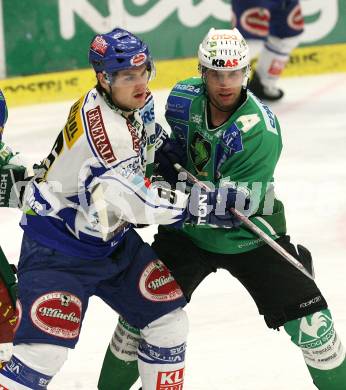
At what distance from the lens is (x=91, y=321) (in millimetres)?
4355

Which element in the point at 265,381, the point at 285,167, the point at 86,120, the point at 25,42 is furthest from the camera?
the point at 25,42

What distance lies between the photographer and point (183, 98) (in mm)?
3541

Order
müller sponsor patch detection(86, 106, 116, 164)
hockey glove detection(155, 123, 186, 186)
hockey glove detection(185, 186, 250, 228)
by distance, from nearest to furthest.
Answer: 1. müller sponsor patch detection(86, 106, 116, 164)
2. hockey glove detection(185, 186, 250, 228)
3. hockey glove detection(155, 123, 186, 186)

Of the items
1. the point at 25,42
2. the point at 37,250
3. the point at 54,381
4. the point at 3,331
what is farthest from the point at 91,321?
the point at 25,42

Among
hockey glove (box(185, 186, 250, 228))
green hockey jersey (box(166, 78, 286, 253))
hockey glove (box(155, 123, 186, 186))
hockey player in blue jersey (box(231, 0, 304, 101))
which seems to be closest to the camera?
hockey glove (box(185, 186, 250, 228))

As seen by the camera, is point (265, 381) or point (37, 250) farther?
point (265, 381)

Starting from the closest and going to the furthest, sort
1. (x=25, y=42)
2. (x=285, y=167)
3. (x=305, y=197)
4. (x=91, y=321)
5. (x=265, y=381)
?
1. (x=265, y=381)
2. (x=91, y=321)
3. (x=305, y=197)
4. (x=285, y=167)
5. (x=25, y=42)

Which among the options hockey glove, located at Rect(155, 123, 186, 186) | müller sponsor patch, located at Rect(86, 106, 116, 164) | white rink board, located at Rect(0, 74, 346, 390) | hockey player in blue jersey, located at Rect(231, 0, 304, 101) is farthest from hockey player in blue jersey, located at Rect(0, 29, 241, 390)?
hockey player in blue jersey, located at Rect(231, 0, 304, 101)

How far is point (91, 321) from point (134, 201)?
1.40 m

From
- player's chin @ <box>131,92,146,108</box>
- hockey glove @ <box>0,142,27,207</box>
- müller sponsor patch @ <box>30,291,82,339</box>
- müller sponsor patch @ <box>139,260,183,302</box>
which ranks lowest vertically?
müller sponsor patch @ <box>139,260,183,302</box>

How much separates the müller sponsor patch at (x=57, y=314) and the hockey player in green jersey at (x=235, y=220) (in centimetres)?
39

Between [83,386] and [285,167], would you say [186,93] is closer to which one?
[83,386]

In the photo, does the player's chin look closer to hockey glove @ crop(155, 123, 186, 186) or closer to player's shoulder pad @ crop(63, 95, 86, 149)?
player's shoulder pad @ crop(63, 95, 86, 149)

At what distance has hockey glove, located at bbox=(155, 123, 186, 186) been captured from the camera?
11.5ft
